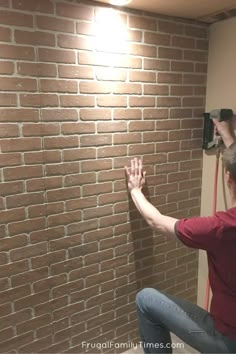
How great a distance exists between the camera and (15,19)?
1574 millimetres

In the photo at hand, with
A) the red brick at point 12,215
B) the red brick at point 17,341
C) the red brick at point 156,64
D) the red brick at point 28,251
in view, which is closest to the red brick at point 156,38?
the red brick at point 156,64

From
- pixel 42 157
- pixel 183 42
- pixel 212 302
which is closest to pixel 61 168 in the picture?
pixel 42 157

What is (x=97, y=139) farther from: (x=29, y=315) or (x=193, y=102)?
(x=29, y=315)

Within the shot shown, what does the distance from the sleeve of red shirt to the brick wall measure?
72cm

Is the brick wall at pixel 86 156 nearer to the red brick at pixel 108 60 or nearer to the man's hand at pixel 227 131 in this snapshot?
the red brick at pixel 108 60

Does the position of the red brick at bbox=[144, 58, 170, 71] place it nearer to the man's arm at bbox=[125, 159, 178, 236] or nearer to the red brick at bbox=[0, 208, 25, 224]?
the man's arm at bbox=[125, 159, 178, 236]

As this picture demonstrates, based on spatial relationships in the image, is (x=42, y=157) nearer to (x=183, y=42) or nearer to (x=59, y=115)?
(x=59, y=115)

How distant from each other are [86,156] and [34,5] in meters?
0.84

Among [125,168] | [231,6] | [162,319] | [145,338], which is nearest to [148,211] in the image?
[125,168]

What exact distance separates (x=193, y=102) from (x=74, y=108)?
1003 mm

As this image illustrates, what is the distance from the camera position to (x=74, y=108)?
1.84m

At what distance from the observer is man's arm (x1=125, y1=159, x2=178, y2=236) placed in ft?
5.26

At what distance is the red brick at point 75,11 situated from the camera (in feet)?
5.61

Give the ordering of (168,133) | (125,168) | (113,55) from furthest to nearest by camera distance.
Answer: (168,133) → (125,168) → (113,55)
